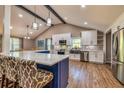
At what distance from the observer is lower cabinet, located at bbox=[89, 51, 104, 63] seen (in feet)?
24.7

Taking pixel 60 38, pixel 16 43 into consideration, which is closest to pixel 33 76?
pixel 60 38

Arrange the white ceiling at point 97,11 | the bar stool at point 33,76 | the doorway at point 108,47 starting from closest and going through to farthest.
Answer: the bar stool at point 33,76
the white ceiling at point 97,11
the doorway at point 108,47

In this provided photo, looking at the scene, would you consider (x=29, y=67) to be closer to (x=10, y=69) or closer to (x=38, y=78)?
(x=38, y=78)

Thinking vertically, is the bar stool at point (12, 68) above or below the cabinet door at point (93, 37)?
below

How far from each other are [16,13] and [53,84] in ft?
17.9

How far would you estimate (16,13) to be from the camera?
20.8 ft

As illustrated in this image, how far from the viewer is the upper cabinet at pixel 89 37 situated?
7.98m

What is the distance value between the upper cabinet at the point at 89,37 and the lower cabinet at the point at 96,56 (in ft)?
2.39

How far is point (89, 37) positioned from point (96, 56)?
4.77ft

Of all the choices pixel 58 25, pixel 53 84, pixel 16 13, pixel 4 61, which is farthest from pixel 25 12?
pixel 53 84

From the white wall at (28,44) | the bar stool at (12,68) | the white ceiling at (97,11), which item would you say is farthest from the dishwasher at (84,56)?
the bar stool at (12,68)

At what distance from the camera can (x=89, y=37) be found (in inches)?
321

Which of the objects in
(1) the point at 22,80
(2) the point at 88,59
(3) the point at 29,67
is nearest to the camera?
(3) the point at 29,67

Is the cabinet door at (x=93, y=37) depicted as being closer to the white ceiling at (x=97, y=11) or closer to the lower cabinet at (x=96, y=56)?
the lower cabinet at (x=96, y=56)
